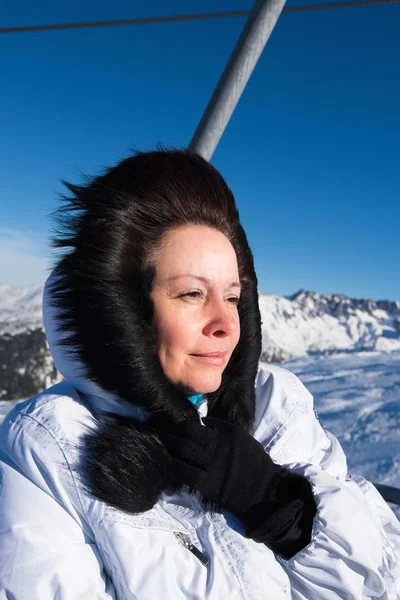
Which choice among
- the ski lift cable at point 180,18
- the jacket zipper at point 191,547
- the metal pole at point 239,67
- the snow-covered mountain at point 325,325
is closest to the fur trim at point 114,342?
the jacket zipper at point 191,547

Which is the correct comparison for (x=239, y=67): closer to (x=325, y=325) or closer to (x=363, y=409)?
(x=363, y=409)

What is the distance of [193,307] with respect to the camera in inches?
47.7

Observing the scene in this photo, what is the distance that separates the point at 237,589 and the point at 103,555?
0.31 m

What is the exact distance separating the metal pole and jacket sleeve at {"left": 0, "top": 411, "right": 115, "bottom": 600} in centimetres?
131

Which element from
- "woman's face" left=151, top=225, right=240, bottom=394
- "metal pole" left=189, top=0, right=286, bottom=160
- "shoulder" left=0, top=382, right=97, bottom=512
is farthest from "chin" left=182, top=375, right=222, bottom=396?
"metal pole" left=189, top=0, right=286, bottom=160

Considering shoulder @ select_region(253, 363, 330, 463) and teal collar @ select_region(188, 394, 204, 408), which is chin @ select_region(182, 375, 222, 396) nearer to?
teal collar @ select_region(188, 394, 204, 408)

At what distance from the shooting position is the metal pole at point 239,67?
5.87 ft

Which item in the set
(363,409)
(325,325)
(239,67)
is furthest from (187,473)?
(325,325)

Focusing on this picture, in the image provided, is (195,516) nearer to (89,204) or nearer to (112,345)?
(112,345)

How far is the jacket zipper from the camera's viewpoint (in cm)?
111

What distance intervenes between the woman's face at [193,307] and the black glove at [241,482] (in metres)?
0.13

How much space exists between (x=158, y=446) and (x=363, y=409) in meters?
3.62

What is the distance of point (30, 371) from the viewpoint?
38250 millimetres

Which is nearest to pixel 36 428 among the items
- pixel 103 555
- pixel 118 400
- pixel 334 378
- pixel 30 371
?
pixel 118 400
